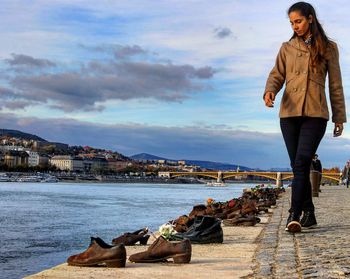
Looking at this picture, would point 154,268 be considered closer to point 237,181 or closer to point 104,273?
point 104,273

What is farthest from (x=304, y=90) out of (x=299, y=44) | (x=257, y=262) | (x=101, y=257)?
(x=101, y=257)

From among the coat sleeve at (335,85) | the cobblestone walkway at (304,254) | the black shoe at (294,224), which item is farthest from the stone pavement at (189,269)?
the coat sleeve at (335,85)

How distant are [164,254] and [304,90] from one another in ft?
7.93

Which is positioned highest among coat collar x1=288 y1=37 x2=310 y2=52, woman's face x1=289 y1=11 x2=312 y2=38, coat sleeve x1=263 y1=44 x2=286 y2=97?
woman's face x1=289 y1=11 x2=312 y2=38

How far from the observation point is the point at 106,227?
16.5 meters

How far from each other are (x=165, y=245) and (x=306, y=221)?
2.84 metres

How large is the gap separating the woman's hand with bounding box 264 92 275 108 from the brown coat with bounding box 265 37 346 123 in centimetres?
7

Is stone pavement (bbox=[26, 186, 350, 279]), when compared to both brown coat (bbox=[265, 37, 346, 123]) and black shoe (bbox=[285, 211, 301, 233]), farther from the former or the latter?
brown coat (bbox=[265, 37, 346, 123])

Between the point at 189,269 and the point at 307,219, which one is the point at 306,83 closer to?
the point at 307,219

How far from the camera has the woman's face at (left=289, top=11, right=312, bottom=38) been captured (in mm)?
6094

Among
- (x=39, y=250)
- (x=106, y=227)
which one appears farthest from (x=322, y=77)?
(x=106, y=227)

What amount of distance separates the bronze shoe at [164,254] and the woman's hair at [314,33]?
254 cm

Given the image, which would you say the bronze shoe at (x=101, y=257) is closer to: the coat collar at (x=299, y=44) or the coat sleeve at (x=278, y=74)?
the coat sleeve at (x=278, y=74)

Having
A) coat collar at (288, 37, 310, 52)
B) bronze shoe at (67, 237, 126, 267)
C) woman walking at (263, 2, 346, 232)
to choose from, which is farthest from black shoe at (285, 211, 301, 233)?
bronze shoe at (67, 237, 126, 267)
